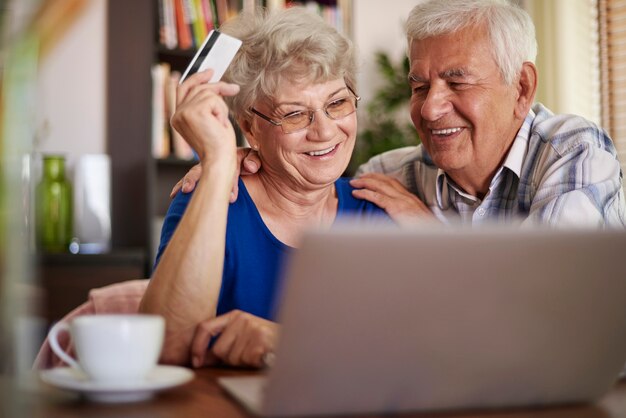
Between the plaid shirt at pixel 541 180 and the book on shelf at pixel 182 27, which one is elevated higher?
the book on shelf at pixel 182 27

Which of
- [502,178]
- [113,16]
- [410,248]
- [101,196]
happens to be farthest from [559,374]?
[113,16]

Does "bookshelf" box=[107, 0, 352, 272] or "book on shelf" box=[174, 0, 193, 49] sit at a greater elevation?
"book on shelf" box=[174, 0, 193, 49]

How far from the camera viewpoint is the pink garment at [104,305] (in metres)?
1.36

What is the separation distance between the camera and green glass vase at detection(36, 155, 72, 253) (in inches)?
134

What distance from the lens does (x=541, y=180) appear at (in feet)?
5.25

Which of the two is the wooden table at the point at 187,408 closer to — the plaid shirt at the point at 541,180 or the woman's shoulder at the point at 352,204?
the plaid shirt at the point at 541,180

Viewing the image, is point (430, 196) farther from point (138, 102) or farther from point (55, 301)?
point (138, 102)

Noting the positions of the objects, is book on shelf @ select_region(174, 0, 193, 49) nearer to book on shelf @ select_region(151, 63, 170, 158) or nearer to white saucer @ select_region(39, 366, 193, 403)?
book on shelf @ select_region(151, 63, 170, 158)

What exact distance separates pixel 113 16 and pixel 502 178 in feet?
8.34

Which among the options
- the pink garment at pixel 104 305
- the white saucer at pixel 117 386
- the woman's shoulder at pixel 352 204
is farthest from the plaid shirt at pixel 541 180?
the white saucer at pixel 117 386

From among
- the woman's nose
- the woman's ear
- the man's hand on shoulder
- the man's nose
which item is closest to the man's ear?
the man's nose

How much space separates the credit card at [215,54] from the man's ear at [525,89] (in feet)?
2.47

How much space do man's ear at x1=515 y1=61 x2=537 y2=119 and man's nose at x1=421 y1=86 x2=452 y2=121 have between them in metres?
0.18

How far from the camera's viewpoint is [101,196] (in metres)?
3.55
